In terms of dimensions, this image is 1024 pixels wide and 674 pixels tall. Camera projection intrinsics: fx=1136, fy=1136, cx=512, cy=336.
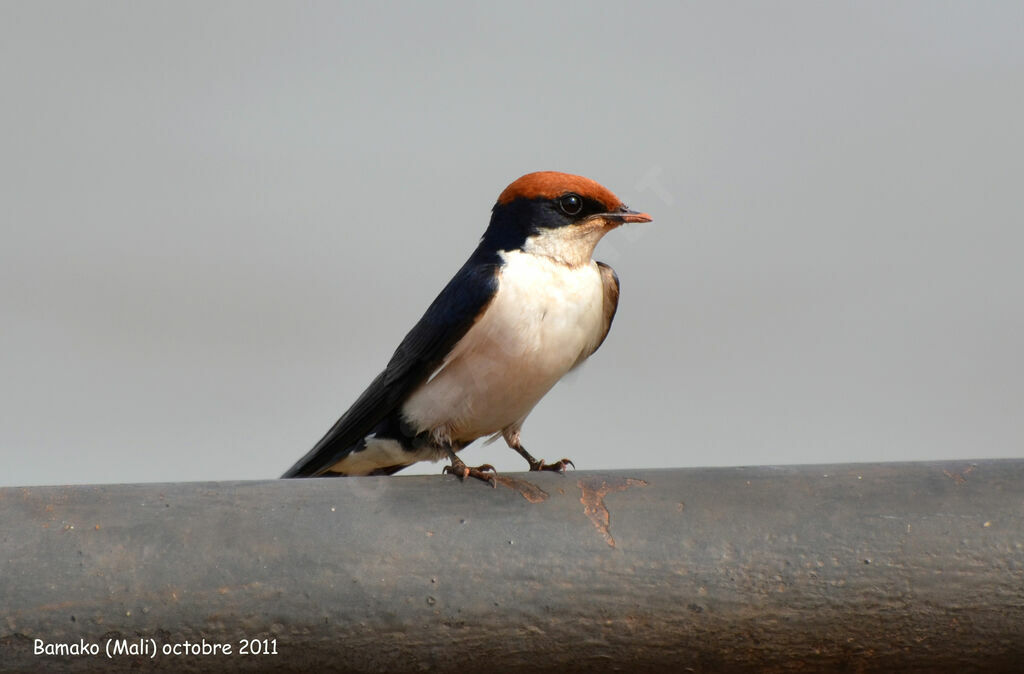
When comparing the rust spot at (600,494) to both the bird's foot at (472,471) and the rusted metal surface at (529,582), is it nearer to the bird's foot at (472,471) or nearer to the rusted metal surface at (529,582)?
the rusted metal surface at (529,582)

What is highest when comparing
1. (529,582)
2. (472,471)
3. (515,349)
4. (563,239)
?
(563,239)

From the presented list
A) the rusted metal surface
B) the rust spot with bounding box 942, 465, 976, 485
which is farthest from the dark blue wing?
the rust spot with bounding box 942, 465, 976, 485

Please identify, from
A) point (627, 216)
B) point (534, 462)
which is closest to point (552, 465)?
point (534, 462)

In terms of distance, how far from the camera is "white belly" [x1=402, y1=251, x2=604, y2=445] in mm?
1541

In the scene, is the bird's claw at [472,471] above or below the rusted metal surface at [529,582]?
above

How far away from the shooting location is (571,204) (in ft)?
5.25

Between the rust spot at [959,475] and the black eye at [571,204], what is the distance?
0.69 metres

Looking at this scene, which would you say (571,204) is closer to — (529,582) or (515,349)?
(515,349)

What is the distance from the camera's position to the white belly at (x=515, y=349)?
1541mm

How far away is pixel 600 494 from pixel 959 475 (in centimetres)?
34

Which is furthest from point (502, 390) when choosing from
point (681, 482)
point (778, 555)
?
point (778, 555)

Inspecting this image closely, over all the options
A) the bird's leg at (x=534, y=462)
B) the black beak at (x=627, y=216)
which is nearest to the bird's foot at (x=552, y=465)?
the bird's leg at (x=534, y=462)

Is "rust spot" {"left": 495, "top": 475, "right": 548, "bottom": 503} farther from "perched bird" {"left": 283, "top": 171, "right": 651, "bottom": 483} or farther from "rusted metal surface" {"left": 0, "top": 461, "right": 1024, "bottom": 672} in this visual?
"perched bird" {"left": 283, "top": 171, "right": 651, "bottom": 483}

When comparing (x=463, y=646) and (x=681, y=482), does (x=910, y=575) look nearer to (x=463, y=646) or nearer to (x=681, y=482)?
(x=681, y=482)
